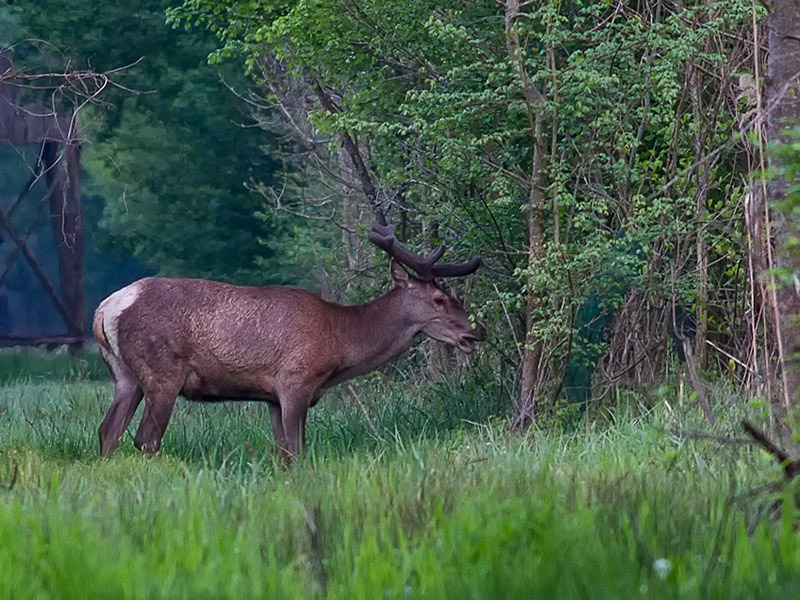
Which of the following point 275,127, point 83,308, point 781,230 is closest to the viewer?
point 781,230

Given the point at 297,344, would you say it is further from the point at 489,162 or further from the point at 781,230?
the point at 781,230

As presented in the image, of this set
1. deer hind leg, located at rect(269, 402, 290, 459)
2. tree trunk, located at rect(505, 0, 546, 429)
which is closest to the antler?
tree trunk, located at rect(505, 0, 546, 429)

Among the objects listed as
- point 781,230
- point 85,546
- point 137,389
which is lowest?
point 137,389

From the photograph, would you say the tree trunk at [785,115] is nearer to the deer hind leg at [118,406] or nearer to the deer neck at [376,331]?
the deer neck at [376,331]

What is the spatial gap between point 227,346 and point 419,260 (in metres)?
1.66

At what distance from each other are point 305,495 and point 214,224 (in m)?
14.2

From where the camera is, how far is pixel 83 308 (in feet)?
80.2

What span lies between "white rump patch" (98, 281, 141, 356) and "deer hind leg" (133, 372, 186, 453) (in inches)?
16.1

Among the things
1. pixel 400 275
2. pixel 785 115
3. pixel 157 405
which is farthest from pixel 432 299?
pixel 785 115

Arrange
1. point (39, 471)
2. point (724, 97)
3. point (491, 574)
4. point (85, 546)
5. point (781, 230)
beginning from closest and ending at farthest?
point (491, 574) < point (85, 546) < point (781, 230) < point (39, 471) < point (724, 97)

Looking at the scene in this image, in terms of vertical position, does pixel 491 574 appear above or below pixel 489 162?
below

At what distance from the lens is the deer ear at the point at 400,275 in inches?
402

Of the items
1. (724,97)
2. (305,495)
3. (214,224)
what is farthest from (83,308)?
(305,495)

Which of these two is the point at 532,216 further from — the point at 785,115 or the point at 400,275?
the point at 785,115
